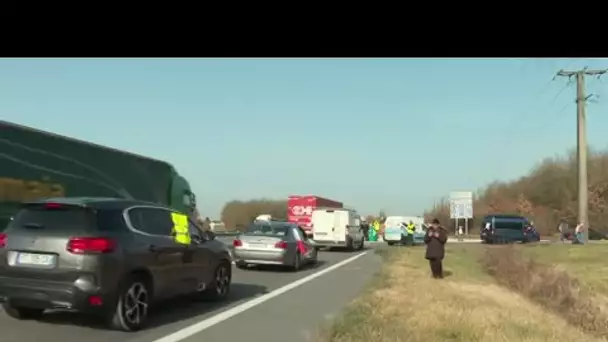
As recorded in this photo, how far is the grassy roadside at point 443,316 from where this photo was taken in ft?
29.4

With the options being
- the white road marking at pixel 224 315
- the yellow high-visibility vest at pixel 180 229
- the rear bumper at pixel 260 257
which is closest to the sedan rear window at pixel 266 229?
the rear bumper at pixel 260 257

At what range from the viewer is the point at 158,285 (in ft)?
33.6

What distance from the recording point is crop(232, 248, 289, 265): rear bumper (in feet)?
62.7

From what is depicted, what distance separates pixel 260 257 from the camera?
757 inches

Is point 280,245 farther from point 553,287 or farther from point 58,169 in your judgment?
point 553,287

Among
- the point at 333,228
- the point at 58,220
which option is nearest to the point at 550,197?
the point at 333,228

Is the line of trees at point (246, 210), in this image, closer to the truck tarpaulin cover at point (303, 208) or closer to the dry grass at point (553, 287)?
the truck tarpaulin cover at point (303, 208)

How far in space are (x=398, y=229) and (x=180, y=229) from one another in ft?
96.2

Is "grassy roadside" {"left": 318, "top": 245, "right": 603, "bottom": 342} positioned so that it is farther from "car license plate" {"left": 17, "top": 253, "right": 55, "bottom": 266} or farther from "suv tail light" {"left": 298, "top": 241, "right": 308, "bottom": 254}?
"suv tail light" {"left": 298, "top": 241, "right": 308, "bottom": 254}

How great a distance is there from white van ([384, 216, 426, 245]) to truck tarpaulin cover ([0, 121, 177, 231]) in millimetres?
21515

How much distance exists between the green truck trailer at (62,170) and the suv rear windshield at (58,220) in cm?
385
